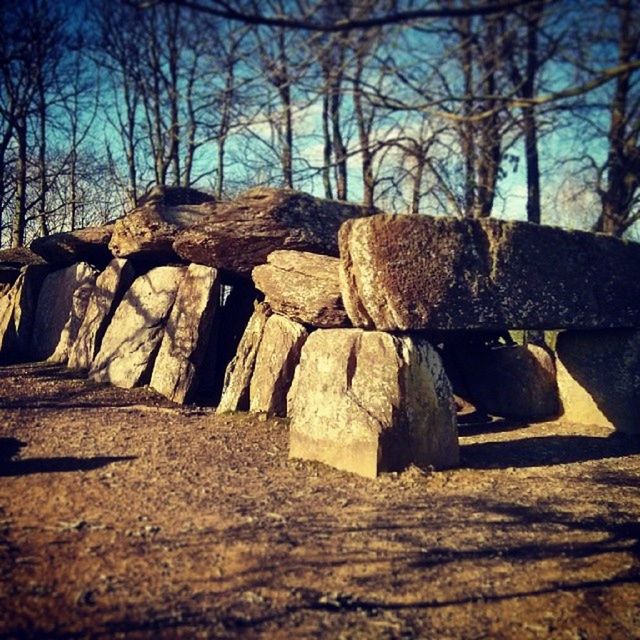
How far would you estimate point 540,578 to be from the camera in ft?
9.80

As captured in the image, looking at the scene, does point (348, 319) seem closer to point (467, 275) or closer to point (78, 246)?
point (467, 275)

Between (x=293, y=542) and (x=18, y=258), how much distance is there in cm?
994

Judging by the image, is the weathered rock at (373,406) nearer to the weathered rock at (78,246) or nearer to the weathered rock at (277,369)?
the weathered rock at (277,369)

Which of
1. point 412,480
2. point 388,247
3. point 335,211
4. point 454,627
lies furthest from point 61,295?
point 454,627

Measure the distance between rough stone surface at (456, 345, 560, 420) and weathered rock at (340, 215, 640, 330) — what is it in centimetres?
106

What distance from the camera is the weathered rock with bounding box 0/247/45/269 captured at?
11.1 metres

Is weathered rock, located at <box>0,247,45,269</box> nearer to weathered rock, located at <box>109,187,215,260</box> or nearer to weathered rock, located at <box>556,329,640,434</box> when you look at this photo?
weathered rock, located at <box>109,187,215,260</box>

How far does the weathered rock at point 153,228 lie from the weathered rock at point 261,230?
49 centimetres

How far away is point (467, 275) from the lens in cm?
502

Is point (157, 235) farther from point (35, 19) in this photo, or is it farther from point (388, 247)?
point (35, 19)

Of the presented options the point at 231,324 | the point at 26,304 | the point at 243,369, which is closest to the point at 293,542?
the point at 243,369

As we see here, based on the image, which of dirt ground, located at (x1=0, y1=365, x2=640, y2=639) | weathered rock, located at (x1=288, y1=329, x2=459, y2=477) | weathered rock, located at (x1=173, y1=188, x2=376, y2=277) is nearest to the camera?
dirt ground, located at (x1=0, y1=365, x2=640, y2=639)

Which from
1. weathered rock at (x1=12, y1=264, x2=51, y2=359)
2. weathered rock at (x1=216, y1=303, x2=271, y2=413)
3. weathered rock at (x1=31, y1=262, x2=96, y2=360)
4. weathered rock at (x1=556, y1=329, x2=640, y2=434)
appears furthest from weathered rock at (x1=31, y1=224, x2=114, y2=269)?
weathered rock at (x1=556, y1=329, x2=640, y2=434)

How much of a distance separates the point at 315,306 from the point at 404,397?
144cm
